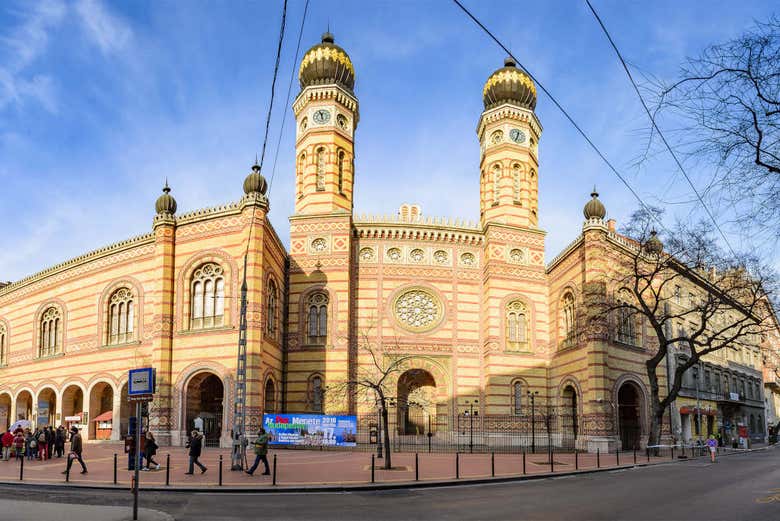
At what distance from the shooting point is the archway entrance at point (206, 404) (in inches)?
1337

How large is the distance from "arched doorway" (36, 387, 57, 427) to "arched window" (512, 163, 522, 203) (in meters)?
30.5

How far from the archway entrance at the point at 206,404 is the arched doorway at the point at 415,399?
10.5m

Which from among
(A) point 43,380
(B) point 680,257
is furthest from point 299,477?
(A) point 43,380

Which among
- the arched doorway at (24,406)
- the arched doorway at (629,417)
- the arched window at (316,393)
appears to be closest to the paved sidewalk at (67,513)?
the arched window at (316,393)

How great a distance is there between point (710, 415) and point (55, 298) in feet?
145

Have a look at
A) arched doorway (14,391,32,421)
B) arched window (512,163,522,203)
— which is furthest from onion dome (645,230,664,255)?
arched doorway (14,391,32,421)

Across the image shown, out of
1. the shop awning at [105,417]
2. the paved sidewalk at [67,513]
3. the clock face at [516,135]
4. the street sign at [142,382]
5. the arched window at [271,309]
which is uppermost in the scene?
the clock face at [516,135]

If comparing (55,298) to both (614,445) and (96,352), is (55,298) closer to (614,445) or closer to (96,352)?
(96,352)

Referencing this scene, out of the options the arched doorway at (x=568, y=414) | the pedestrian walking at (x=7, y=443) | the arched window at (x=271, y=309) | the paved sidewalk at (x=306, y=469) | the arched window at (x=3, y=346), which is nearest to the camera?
the paved sidewalk at (x=306, y=469)

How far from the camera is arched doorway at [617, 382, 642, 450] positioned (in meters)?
38.5

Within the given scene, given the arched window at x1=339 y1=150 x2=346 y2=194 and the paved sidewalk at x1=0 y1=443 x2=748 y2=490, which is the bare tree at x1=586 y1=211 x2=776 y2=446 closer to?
the paved sidewalk at x1=0 y1=443 x2=748 y2=490

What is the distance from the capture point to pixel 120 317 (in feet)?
128

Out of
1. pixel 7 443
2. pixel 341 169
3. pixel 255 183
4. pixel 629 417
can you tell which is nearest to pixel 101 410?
pixel 7 443

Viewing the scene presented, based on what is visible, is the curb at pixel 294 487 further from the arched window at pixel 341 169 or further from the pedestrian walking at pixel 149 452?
the arched window at pixel 341 169
